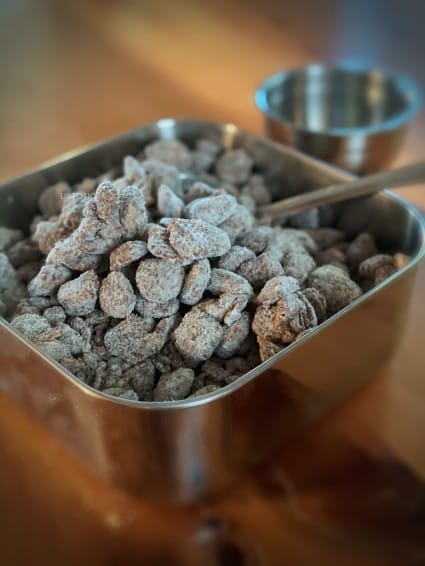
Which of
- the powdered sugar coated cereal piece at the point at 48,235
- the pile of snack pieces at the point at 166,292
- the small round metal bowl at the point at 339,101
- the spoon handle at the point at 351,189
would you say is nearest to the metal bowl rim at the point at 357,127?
the small round metal bowl at the point at 339,101

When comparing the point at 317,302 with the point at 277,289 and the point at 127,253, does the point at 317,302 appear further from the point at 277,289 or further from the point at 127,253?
the point at 127,253

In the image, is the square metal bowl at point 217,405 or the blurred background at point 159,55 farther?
the blurred background at point 159,55

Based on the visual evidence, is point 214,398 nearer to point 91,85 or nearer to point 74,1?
point 91,85

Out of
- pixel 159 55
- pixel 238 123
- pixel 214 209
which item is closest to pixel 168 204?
pixel 214 209

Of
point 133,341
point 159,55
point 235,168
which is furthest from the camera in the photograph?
point 159,55

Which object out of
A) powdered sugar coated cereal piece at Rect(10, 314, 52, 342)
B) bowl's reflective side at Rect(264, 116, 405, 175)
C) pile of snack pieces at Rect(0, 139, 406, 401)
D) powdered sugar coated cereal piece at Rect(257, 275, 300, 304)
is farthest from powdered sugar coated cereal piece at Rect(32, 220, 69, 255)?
bowl's reflective side at Rect(264, 116, 405, 175)

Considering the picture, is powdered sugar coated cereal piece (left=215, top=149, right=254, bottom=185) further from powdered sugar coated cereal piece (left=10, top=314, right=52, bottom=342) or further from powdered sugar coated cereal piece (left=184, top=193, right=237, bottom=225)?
powdered sugar coated cereal piece (left=10, top=314, right=52, bottom=342)

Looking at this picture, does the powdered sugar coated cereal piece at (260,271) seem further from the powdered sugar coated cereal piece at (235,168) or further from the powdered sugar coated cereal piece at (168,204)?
the powdered sugar coated cereal piece at (235,168)

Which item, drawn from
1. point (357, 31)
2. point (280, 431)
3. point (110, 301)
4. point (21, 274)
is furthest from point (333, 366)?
point (357, 31)
